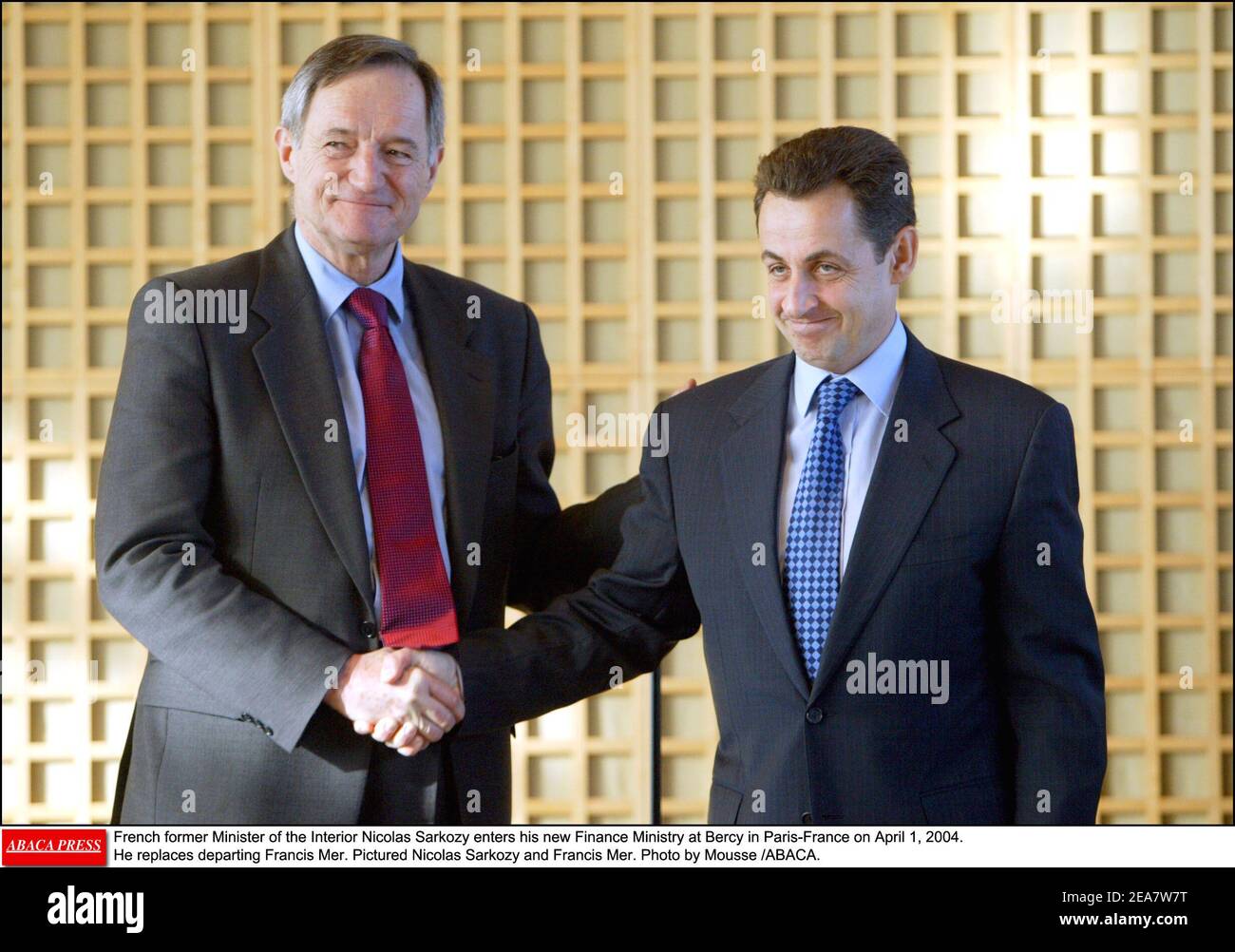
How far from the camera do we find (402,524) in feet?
5.41

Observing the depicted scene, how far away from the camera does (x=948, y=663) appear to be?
1494 mm

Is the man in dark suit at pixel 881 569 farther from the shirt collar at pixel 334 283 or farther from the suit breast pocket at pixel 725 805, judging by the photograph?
the shirt collar at pixel 334 283

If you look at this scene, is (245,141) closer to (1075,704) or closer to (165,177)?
(165,177)

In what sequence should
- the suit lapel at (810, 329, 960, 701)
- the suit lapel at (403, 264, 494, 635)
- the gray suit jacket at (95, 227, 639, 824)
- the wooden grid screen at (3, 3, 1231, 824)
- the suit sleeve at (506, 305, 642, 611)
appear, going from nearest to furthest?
the suit lapel at (810, 329, 960, 701) < the gray suit jacket at (95, 227, 639, 824) < the suit lapel at (403, 264, 494, 635) < the suit sleeve at (506, 305, 642, 611) < the wooden grid screen at (3, 3, 1231, 824)

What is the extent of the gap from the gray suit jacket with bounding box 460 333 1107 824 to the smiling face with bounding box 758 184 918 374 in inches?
3.6

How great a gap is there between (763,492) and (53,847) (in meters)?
0.87

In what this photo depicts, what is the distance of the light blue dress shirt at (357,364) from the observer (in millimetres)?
1663

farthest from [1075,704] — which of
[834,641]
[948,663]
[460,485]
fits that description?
[460,485]

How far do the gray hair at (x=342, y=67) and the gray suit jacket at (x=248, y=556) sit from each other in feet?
0.62

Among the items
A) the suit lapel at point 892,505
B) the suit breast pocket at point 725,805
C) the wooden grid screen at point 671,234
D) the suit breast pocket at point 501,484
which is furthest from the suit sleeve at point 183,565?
the wooden grid screen at point 671,234

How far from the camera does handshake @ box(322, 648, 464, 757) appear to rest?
1572mm

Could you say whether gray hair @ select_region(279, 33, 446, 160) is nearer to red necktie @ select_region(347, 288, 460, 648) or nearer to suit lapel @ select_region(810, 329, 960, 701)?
red necktie @ select_region(347, 288, 460, 648)

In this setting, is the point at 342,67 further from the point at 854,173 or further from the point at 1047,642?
the point at 1047,642

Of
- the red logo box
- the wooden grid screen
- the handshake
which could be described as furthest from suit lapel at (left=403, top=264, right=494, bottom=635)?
the wooden grid screen
